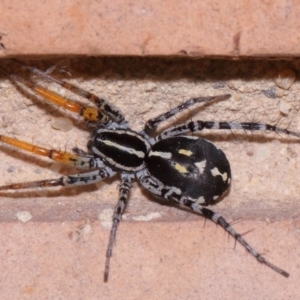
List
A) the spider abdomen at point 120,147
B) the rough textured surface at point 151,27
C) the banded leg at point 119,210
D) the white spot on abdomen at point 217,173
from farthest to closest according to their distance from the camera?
the spider abdomen at point 120,147 < the white spot on abdomen at point 217,173 < the banded leg at point 119,210 < the rough textured surface at point 151,27

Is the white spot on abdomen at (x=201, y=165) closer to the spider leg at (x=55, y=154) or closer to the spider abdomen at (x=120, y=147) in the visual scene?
the spider abdomen at (x=120, y=147)

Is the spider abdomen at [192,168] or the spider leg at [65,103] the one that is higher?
the spider leg at [65,103]

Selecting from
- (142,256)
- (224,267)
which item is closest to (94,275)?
(142,256)

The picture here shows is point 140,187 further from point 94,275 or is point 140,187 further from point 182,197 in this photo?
point 94,275

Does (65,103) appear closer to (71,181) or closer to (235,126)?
(71,181)

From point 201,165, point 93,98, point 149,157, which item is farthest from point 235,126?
point 93,98

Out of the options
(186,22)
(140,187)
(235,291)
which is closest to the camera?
(186,22)

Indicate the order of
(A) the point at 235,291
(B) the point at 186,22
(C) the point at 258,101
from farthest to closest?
(C) the point at 258,101 < (A) the point at 235,291 < (B) the point at 186,22

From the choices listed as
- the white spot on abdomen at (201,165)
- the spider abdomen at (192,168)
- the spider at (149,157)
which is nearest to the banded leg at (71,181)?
the spider at (149,157)
